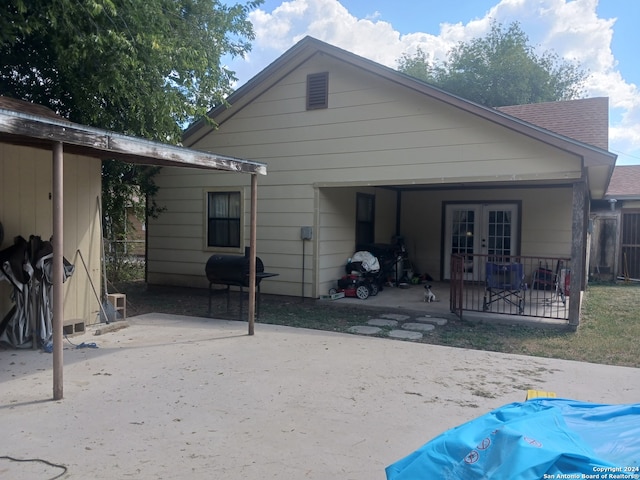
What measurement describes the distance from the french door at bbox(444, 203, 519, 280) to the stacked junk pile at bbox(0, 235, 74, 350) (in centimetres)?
891

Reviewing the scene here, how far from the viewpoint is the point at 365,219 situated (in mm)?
11266

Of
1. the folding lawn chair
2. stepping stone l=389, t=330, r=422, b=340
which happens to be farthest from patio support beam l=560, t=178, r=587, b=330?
stepping stone l=389, t=330, r=422, b=340

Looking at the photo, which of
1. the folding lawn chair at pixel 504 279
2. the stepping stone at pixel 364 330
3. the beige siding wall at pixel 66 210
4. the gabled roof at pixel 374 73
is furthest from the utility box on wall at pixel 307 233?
the beige siding wall at pixel 66 210

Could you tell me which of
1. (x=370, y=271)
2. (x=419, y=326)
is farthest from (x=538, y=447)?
(x=370, y=271)

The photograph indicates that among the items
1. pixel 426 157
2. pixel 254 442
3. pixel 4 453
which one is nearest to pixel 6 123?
pixel 4 453

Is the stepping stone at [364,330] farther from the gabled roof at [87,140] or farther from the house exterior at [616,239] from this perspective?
the house exterior at [616,239]

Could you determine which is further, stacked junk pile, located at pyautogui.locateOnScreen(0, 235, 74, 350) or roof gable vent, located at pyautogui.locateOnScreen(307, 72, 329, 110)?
roof gable vent, located at pyautogui.locateOnScreen(307, 72, 329, 110)

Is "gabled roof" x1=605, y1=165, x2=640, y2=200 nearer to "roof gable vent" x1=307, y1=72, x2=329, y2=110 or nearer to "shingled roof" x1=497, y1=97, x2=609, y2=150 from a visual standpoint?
"shingled roof" x1=497, y1=97, x2=609, y2=150

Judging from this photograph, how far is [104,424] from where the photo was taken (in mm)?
3738

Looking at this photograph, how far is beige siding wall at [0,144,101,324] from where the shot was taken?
6012 mm

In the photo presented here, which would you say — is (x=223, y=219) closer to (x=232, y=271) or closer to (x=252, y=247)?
(x=232, y=271)

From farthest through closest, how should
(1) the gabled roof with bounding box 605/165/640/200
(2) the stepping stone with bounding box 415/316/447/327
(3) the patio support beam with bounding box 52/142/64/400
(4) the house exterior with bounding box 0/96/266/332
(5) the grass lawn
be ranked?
(1) the gabled roof with bounding box 605/165/640/200 → (2) the stepping stone with bounding box 415/316/447/327 → (5) the grass lawn → (4) the house exterior with bounding box 0/96/266/332 → (3) the patio support beam with bounding box 52/142/64/400

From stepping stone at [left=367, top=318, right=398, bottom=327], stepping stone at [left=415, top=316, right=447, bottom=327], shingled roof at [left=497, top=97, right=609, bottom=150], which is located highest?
shingled roof at [left=497, top=97, right=609, bottom=150]

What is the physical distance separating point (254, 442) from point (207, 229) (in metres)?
7.61
